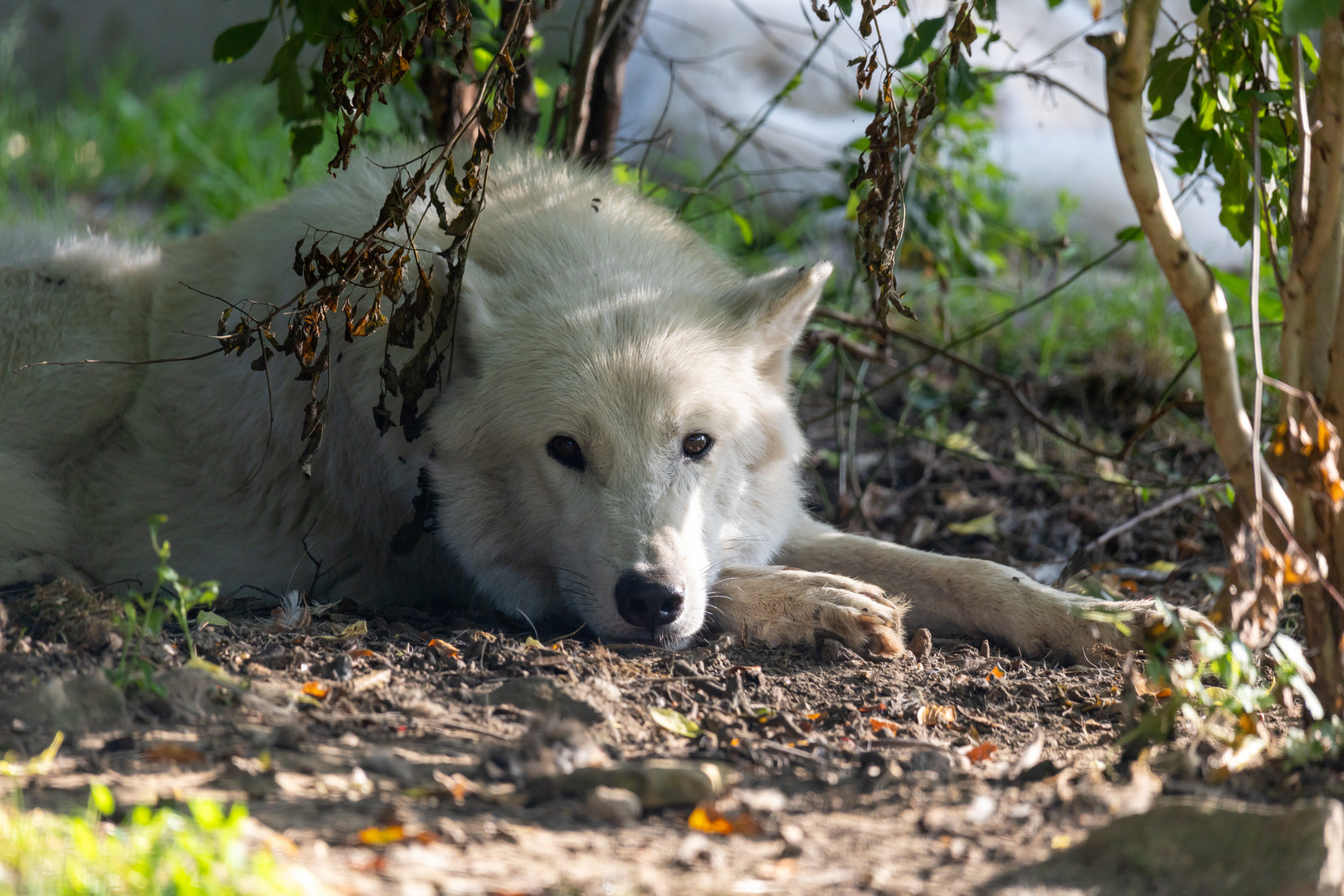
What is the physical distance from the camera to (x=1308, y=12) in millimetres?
1963

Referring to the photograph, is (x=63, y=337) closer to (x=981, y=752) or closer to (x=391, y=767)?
(x=391, y=767)

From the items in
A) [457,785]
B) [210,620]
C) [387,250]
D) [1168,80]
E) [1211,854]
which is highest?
[1168,80]

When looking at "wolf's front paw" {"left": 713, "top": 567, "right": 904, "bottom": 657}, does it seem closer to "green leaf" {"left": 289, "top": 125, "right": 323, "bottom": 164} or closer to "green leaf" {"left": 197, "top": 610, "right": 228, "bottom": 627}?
"green leaf" {"left": 197, "top": 610, "right": 228, "bottom": 627}

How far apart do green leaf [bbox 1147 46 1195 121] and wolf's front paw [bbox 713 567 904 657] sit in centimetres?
147

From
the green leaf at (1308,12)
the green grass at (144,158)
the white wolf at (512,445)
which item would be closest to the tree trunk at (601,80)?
the white wolf at (512,445)

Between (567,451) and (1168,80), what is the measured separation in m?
1.79

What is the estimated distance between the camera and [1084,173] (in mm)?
8305

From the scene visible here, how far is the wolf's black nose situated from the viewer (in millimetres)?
2811

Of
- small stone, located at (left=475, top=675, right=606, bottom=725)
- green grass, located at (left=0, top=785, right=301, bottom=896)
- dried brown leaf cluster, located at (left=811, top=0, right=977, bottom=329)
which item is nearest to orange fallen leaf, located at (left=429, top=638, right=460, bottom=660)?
small stone, located at (left=475, top=675, right=606, bottom=725)

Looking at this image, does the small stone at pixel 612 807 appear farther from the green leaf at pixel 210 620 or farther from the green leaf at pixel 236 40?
the green leaf at pixel 236 40

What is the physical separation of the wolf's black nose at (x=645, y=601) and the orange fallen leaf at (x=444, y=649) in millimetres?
430

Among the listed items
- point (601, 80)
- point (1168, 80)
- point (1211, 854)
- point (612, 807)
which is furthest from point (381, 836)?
point (601, 80)

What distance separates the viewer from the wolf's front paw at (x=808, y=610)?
300cm

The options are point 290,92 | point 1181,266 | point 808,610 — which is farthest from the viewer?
point 290,92
